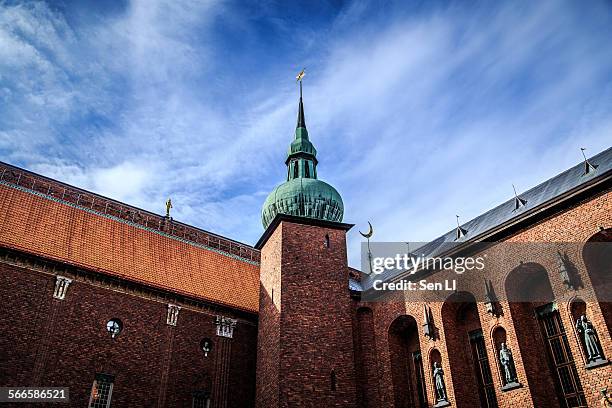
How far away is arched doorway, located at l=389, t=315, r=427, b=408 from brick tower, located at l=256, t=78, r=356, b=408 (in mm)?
1935

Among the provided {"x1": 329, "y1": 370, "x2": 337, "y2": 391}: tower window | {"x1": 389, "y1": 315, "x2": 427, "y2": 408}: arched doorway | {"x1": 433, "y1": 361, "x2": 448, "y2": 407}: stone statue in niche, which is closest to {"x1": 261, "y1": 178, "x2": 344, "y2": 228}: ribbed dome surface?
{"x1": 389, "y1": 315, "x2": 427, "y2": 408}: arched doorway

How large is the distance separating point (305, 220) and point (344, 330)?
4841 millimetres

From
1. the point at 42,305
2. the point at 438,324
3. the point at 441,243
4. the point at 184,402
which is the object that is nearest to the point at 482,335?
the point at 438,324

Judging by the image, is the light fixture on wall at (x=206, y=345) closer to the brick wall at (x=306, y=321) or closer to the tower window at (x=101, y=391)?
the brick wall at (x=306, y=321)

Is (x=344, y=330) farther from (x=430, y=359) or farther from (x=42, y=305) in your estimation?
(x=42, y=305)

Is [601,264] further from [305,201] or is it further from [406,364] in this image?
[305,201]

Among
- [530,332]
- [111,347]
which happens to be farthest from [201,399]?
[530,332]

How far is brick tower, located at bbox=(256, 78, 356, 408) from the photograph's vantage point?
62.7 ft

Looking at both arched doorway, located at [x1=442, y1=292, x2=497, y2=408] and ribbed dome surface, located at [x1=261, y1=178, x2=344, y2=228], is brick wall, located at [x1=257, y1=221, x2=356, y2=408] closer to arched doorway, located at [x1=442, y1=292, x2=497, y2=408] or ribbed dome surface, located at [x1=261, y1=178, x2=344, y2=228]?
ribbed dome surface, located at [x1=261, y1=178, x2=344, y2=228]

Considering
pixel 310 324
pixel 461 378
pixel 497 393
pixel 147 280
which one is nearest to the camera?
pixel 497 393

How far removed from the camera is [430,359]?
19672 mm

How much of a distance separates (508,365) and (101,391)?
13675mm

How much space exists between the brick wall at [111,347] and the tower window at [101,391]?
0.18m

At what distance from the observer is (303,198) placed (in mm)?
24453
